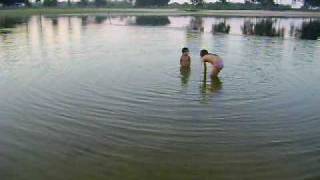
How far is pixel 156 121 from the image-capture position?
10758 mm

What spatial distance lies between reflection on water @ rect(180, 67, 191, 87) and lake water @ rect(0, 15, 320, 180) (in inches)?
1.6

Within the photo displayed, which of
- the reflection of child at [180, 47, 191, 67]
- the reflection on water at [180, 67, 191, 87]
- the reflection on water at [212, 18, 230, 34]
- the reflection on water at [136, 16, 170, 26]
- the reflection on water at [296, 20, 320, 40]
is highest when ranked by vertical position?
the reflection on water at [136, 16, 170, 26]

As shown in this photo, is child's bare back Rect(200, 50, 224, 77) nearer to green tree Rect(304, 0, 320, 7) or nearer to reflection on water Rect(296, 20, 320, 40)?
reflection on water Rect(296, 20, 320, 40)

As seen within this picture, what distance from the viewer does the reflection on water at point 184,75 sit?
1540 centimetres

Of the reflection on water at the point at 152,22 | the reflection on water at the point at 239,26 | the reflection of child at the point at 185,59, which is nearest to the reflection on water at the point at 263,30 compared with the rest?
the reflection on water at the point at 239,26

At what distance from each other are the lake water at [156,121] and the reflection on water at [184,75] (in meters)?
0.04

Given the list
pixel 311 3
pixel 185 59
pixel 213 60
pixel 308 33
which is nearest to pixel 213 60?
pixel 213 60

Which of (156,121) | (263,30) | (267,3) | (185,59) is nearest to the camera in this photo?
(156,121)

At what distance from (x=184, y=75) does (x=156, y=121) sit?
632cm

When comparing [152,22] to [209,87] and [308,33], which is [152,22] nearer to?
[308,33]

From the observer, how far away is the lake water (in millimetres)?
7977

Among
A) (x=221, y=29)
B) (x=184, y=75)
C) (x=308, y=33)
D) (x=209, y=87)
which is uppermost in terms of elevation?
(x=221, y=29)

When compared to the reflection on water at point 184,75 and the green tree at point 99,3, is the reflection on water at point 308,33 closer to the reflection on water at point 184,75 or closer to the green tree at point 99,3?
the reflection on water at point 184,75

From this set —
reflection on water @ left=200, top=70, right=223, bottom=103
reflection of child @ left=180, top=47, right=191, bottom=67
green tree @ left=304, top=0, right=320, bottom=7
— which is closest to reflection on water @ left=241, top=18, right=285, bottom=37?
reflection of child @ left=180, top=47, right=191, bottom=67
